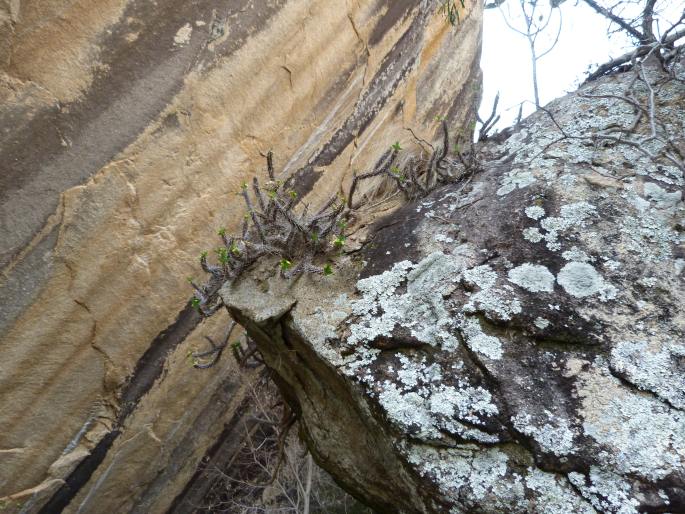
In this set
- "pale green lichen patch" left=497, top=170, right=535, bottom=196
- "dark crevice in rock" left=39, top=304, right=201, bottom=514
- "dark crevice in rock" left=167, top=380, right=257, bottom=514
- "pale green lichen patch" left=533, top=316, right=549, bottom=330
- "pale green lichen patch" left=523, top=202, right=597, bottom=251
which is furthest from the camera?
"dark crevice in rock" left=167, top=380, right=257, bottom=514

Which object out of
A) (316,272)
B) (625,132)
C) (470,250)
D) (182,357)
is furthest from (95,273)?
(625,132)

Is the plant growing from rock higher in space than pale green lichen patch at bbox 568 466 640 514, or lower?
higher

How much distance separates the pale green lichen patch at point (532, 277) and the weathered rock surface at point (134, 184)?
49.3 inches

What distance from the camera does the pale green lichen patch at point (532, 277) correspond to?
4.24 ft

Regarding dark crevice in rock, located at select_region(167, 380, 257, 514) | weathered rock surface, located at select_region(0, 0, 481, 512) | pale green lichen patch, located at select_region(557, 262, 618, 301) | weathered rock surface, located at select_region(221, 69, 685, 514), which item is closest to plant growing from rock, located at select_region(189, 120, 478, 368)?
weathered rock surface, located at select_region(221, 69, 685, 514)

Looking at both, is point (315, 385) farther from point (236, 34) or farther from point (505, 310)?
point (236, 34)

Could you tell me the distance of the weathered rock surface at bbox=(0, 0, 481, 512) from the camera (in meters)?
1.64

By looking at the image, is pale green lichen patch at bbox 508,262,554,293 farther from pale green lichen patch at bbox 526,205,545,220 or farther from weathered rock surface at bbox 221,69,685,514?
pale green lichen patch at bbox 526,205,545,220

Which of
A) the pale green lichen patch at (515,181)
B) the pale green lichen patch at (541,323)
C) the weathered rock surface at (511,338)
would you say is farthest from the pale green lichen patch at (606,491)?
the pale green lichen patch at (515,181)

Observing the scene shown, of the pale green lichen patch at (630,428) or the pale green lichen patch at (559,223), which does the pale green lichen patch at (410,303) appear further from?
the pale green lichen patch at (630,428)

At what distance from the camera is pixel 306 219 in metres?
1.63

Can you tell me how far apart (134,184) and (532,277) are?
136 cm

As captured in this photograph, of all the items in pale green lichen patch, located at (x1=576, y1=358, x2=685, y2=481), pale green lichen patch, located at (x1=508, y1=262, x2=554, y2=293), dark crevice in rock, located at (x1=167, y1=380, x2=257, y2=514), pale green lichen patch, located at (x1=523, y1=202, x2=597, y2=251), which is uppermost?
pale green lichen patch, located at (x1=523, y1=202, x2=597, y2=251)

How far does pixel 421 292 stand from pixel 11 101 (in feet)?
4.29
